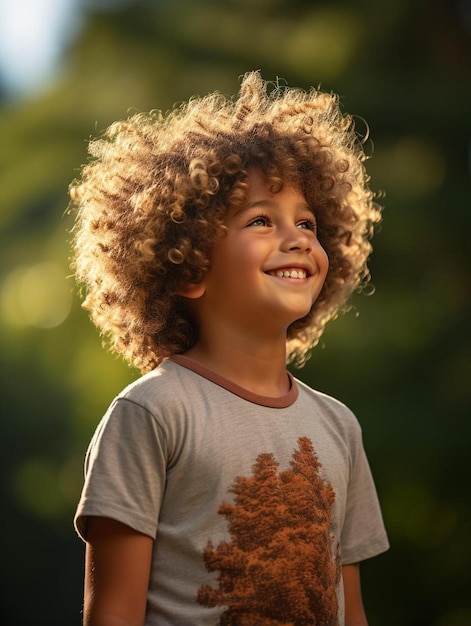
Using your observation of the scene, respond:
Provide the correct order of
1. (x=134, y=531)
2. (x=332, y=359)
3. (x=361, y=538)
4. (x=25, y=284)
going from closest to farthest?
(x=134, y=531) < (x=361, y=538) < (x=332, y=359) < (x=25, y=284)

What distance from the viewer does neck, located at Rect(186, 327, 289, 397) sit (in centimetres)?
203

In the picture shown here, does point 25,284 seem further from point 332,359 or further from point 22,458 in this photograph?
point 332,359

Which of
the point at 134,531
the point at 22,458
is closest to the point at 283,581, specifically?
the point at 134,531

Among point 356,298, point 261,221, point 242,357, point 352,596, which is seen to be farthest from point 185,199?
point 356,298

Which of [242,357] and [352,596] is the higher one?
[242,357]

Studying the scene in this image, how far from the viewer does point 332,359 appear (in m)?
4.49

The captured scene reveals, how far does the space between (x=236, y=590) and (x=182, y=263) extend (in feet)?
2.18

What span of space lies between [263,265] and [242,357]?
7.4 inches

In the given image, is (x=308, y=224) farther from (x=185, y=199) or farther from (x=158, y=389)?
(x=158, y=389)

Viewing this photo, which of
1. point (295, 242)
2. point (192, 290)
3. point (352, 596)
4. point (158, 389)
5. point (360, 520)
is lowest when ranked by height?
point (352, 596)

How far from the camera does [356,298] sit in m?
4.69

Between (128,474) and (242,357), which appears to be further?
(242,357)

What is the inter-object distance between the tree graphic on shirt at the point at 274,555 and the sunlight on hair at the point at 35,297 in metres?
3.46

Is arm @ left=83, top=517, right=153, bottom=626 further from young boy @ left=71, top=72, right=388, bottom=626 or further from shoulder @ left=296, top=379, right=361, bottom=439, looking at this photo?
shoulder @ left=296, top=379, right=361, bottom=439
